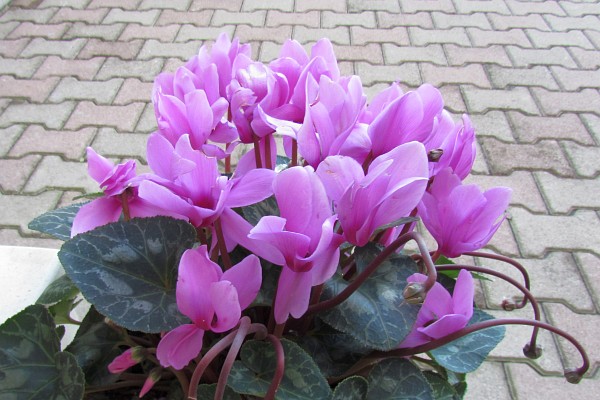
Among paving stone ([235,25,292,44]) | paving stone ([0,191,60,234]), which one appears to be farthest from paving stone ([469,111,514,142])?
paving stone ([0,191,60,234])

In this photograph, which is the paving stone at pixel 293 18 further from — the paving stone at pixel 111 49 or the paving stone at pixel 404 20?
the paving stone at pixel 111 49

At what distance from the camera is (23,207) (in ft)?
7.33

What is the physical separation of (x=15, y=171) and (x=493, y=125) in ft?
6.10

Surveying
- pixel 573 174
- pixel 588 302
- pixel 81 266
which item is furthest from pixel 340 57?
pixel 81 266

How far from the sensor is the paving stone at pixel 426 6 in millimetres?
3537

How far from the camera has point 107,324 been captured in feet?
2.42

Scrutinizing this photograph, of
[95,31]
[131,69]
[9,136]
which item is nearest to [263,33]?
[131,69]

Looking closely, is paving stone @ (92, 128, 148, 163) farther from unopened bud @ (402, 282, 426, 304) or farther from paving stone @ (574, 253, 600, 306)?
unopened bud @ (402, 282, 426, 304)

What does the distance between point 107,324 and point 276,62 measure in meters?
0.35

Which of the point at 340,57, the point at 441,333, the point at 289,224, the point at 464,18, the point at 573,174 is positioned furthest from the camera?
the point at 464,18

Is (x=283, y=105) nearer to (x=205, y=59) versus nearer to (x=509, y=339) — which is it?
(x=205, y=59)

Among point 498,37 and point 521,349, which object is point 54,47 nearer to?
point 498,37

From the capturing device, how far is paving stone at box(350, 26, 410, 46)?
10.5ft

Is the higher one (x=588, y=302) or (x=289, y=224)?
(x=289, y=224)
